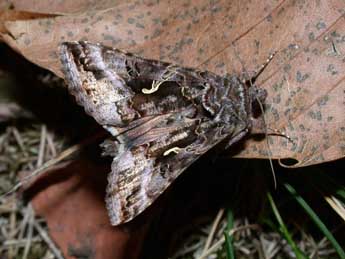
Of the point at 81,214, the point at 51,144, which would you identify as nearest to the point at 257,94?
the point at 81,214

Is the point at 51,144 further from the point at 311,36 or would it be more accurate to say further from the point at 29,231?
the point at 311,36

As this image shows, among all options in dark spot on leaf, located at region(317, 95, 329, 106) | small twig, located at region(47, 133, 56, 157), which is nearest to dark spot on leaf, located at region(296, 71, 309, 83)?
dark spot on leaf, located at region(317, 95, 329, 106)

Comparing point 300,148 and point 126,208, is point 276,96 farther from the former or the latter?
point 126,208

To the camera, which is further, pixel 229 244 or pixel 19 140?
pixel 19 140

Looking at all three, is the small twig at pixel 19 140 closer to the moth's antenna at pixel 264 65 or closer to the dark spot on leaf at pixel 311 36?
the moth's antenna at pixel 264 65

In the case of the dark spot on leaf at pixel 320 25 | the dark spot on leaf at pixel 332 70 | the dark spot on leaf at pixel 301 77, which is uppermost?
the dark spot on leaf at pixel 320 25

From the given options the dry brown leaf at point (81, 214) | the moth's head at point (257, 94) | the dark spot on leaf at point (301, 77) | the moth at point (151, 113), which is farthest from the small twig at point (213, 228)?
the dark spot on leaf at point (301, 77)

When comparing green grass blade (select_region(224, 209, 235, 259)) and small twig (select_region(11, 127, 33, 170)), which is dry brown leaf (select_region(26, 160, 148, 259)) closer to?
small twig (select_region(11, 127, 33, 170))
